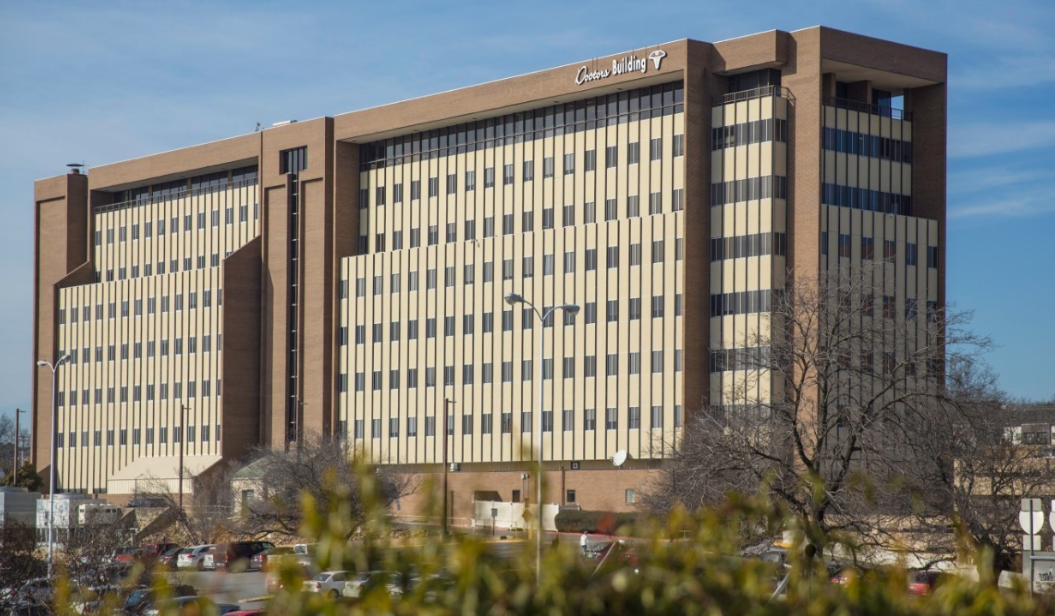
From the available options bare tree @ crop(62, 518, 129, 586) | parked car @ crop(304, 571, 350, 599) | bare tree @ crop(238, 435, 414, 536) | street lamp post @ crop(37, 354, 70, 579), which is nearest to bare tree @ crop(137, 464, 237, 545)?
bare tree @ crop(238, 435, 414, 536)

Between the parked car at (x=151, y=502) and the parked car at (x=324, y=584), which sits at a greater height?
the parked car at (x=324, y=584)

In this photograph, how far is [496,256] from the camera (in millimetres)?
90250

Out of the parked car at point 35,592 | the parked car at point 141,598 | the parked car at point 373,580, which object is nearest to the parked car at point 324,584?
the parked car at point 373,580

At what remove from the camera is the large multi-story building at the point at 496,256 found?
261ft

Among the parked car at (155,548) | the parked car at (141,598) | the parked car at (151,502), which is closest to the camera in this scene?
the parked car at (141,598)

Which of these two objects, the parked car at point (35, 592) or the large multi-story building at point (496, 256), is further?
the large multi-story building at point (496, 256)

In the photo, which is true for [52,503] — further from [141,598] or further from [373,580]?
[373,580]

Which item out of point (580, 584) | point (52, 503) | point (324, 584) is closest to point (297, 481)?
point (52, 503)

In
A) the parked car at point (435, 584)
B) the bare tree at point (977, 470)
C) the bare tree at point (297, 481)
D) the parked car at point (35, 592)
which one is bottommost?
the bare tree at point (297, 481)

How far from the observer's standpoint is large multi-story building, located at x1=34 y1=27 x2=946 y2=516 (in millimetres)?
79500

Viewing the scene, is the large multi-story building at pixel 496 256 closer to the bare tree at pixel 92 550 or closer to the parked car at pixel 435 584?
the bare tree at pixel 92 550

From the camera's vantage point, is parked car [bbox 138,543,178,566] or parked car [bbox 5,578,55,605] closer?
parked car [bbox 5,578,55,605]

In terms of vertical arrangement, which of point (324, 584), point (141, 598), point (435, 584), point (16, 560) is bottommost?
point (16, 560)

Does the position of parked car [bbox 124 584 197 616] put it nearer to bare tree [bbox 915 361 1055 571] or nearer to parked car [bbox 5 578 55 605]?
parked car [bbox 5 578 55 605]
